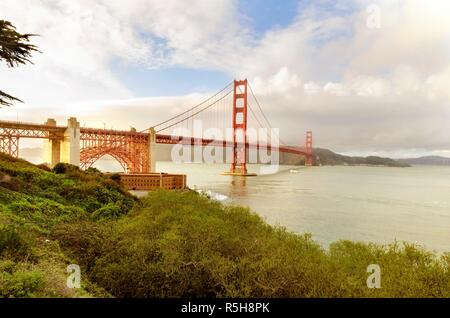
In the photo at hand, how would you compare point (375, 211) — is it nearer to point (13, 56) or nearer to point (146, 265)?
point (146, 265)

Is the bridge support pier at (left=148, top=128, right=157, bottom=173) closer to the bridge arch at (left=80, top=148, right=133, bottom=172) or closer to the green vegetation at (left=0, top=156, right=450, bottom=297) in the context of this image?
the bridge arch at (left=80, top=148, right=133, bottom=172)

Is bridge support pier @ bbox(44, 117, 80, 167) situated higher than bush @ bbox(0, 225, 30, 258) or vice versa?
bridge support pier @ bbox(44, 117, 80, 167)

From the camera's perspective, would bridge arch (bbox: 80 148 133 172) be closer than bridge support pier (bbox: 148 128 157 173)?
Yes

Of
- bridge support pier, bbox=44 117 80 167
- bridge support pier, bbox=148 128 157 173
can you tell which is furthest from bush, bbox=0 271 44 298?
bridge support pier, bbox=148 128 157 173

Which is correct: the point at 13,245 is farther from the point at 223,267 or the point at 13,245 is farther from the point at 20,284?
the point at 223,267

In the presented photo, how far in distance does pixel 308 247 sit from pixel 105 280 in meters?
8.15

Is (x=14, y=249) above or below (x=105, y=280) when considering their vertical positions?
above

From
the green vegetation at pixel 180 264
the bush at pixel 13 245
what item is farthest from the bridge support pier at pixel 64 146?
the bush at pixel 13 245

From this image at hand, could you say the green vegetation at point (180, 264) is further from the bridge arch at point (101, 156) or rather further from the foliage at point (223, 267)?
the bridge arch at point (101, 156)

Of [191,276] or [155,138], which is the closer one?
[191,276]

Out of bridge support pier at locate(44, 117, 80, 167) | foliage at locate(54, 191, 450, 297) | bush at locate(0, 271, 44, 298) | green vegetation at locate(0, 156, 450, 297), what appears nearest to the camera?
bush at locate(0, 271, 44, 298)

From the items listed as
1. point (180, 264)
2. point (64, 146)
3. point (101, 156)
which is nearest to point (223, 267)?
point (180, 264)

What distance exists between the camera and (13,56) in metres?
13.7
